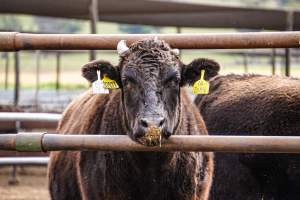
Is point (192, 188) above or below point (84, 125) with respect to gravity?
below

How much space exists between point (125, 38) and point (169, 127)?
644mm

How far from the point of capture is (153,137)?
3.58 meters

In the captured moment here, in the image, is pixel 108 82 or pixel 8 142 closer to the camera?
pixel 8 142

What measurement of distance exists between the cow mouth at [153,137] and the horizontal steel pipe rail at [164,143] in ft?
0.15

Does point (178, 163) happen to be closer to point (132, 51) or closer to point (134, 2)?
point (132, 51)

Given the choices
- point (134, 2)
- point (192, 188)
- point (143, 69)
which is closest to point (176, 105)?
point (143, 69)

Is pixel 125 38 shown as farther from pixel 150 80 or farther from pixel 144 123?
pixel 144 123

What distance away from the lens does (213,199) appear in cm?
602

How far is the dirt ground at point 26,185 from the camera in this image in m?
8.76

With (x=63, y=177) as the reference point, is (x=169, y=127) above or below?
above

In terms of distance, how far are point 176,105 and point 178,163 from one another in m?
0.57

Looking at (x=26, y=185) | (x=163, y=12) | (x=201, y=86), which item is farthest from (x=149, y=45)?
(x=163, y=12)

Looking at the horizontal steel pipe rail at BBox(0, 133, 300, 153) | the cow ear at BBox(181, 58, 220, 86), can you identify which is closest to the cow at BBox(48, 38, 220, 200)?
the cow ear at BBox(181, 58, 220, 86)

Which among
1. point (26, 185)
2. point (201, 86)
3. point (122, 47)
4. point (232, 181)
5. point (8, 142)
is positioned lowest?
point (26, 185)
